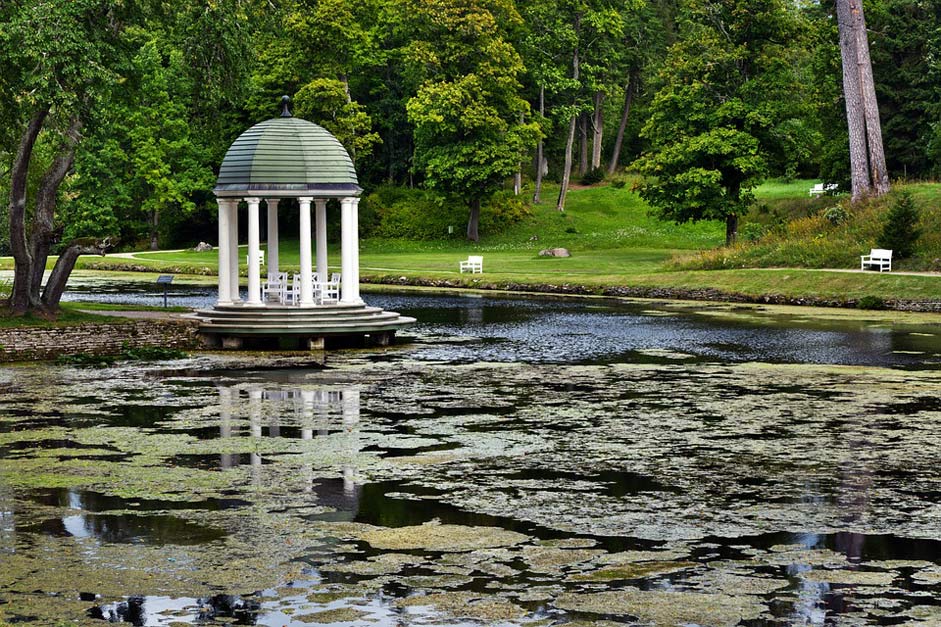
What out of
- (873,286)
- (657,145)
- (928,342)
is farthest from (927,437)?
(657,145)

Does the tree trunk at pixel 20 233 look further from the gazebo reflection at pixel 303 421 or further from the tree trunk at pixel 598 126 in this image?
the tree trunk at pixel 598 126

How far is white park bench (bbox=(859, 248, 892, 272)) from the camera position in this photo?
154ft

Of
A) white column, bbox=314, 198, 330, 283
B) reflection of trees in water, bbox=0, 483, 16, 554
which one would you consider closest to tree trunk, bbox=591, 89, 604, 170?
white column, bbox=314, 198, 330, 283

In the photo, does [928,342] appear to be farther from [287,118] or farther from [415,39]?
[415,39]

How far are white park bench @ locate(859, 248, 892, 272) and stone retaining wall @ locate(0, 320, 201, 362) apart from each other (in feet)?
82.5

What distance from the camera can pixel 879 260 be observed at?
47.5 meters

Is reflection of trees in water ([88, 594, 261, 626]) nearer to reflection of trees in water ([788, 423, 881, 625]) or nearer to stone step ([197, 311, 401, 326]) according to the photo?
reflection of trees in water ([788, 423, 881, 625])

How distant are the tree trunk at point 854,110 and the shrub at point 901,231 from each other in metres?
6.04

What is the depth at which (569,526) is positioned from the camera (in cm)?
1373

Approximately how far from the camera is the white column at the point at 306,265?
34.1m

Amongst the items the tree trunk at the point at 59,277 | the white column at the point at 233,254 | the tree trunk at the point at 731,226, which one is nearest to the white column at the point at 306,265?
the white column at the point at 233,254

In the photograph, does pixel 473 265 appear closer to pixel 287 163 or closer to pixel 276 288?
pixel 276 288

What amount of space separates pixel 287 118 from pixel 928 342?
17602 millimetres

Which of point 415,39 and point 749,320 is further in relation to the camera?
point 415,39
